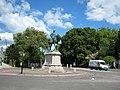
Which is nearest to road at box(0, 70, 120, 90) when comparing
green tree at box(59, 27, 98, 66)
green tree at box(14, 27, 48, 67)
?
green tree at box(14, 27, 48, 67)

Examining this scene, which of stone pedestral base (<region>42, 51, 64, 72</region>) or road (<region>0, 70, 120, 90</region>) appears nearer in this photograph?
road (<region>0, 70, 120, 90</region>)

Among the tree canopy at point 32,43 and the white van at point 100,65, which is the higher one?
the tree canopy at point 32,43

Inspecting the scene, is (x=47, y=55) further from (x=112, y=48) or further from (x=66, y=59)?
(x=66, y=59)

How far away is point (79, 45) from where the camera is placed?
89250 mm

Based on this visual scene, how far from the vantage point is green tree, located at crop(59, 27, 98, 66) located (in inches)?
3462

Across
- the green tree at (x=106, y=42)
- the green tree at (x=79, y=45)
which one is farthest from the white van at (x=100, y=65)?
the green tree at (x=106, y=42)

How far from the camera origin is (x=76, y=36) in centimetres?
9094

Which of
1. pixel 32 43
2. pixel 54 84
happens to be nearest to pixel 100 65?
pixel 32 43

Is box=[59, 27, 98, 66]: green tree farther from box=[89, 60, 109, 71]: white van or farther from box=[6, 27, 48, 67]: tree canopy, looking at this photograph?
box=[89, 60, 109, 71]: white van

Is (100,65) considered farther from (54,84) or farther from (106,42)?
(54,84)

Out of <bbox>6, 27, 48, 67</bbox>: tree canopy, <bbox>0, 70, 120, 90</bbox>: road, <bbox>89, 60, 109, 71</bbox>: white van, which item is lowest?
<bbox>0, 70, 120, 90</bbox>: road

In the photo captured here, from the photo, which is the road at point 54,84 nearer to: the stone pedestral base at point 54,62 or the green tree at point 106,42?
the stone pedestral base at point 54,62

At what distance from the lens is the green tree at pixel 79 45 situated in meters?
87.9

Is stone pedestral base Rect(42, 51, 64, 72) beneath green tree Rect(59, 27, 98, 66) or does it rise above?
beneath
